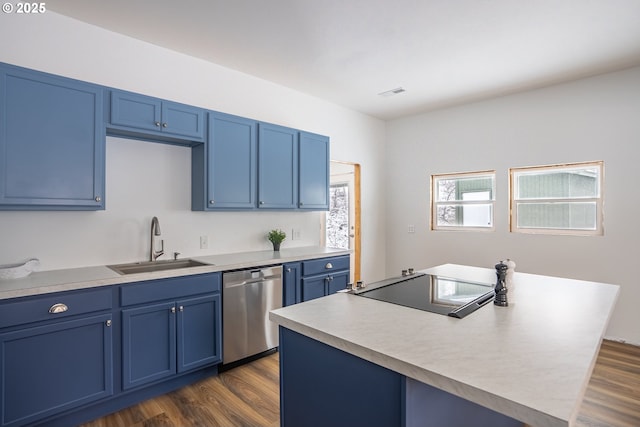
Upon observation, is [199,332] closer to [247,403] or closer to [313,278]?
[247,403]

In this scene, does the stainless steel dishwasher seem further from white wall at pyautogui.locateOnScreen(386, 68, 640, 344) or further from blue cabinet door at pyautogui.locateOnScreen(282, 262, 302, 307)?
A: white wall at pyautogui.locateOnScreen(386, 68, 640, 344)

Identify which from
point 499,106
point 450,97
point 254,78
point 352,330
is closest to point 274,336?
point 352,330

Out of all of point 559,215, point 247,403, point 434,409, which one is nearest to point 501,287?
point 434,409

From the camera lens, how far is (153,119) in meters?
2.62

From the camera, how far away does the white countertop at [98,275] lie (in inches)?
74.1

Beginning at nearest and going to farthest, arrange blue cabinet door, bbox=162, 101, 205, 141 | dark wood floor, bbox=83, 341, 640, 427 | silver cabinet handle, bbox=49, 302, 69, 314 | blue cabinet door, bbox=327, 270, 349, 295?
silver cabinet handle, bbox=49, 302, 69, 314 → dark wood floor, bbox=83, 341, 640, 427 → blue cabinet door, bbox=162, 101, 205, 141 → blue cabinet door, bbox=327, 270, 349, 295

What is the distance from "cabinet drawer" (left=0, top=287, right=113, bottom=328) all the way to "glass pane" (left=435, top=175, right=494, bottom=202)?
4208 millimetres

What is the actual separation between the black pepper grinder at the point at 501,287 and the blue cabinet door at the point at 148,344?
6.96ft

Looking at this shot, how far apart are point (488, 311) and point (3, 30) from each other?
346cm

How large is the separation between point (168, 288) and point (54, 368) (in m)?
0.75

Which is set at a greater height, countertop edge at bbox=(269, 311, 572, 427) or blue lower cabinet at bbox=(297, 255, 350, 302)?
countertop edge at bbox=(269, 311, 572, 427)

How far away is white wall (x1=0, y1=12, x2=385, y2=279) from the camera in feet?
7.75

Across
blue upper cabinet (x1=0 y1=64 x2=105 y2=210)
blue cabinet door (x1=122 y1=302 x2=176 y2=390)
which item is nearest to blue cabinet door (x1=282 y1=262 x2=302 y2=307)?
blue cabinet door (x1=122 y1=302 x2=176 y2=390)

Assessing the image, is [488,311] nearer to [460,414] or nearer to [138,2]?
[460,414]
